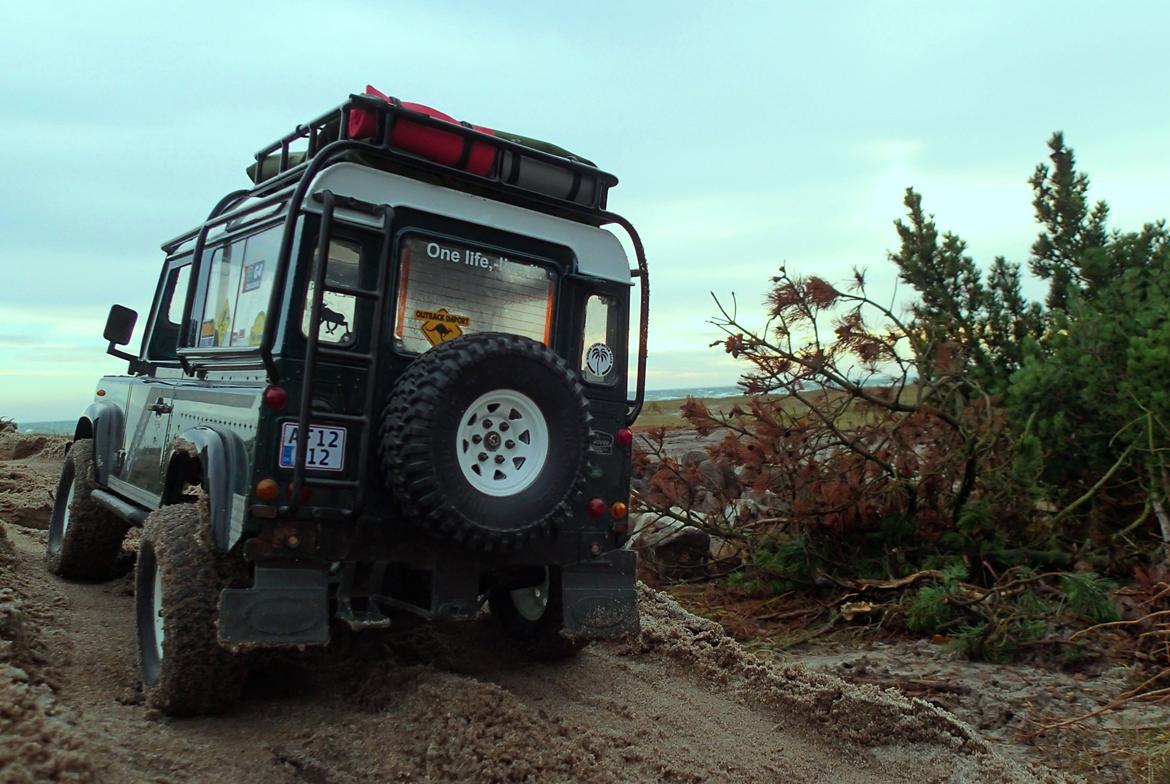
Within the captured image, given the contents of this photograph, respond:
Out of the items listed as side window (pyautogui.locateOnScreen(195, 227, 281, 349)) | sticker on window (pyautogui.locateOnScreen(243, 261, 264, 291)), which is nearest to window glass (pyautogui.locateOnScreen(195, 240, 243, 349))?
side window (pyautogui.locateOnScreen(195, 227, 281, 349))

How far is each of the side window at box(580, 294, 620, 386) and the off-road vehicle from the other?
11 mm

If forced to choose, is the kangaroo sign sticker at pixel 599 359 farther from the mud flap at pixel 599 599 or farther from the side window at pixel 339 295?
the side window at pixel 339 295

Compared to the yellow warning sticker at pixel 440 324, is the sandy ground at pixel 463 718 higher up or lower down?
lower down

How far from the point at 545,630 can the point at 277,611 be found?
5.63 feet

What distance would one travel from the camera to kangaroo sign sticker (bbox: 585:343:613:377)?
203 inches

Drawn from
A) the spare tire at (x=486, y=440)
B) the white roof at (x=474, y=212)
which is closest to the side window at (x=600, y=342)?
the white roof at (x=474, y=212)

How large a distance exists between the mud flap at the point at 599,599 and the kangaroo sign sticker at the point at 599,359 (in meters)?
0.96

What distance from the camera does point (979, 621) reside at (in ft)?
20.8

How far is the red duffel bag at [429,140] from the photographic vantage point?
4387 mm

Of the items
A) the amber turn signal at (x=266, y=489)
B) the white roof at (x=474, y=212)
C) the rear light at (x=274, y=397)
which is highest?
the white roof at (x=474, y=212)

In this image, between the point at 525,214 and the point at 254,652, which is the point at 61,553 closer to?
the point at 254,652

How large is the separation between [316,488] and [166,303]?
10.1 ft

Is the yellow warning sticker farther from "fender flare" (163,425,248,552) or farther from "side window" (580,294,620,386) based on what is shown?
"fender flare" (163,425,248,552)

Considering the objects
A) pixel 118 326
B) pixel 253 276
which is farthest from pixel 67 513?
pixel 253 276
